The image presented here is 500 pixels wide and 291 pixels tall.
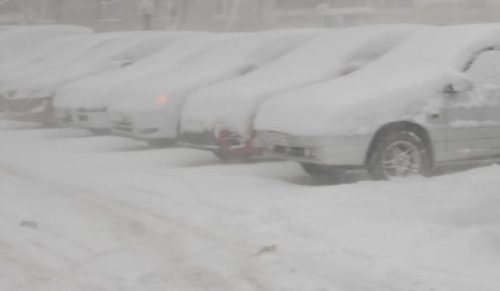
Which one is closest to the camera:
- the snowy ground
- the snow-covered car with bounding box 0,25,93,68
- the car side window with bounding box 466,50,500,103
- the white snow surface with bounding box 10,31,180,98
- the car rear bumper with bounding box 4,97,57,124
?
the snowy ground

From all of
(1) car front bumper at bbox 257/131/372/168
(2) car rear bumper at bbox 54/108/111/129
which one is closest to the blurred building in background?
(2) car rear bumper at bbox 54/108/111/129

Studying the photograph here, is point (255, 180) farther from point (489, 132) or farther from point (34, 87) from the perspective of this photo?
point (34, 87)

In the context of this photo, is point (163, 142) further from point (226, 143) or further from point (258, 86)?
point (258, 86)

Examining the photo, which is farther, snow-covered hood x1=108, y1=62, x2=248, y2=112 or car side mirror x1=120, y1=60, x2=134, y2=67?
car side mirror x1=120, y1=60, x2=134, y2=67

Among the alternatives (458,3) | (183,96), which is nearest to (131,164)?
(183,96)

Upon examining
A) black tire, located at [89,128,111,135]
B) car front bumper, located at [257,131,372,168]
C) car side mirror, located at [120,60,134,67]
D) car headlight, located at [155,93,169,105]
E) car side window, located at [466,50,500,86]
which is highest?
car side window, located at [466,50,500,86]

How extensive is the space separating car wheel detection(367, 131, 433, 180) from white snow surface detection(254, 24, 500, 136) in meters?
0.23

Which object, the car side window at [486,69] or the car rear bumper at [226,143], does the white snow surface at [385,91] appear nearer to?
the car side window at [486,69]

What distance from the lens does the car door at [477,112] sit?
357 inches

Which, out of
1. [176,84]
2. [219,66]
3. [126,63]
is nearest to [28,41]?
[126,63]

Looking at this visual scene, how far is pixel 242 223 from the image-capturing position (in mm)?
7238

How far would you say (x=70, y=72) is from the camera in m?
15.1

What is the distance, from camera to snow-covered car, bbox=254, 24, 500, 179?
8.55 meters

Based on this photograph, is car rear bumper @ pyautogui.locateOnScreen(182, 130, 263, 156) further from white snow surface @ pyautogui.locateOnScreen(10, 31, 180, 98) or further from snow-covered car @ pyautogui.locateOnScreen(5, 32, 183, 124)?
white snow surface @ pyautogui.locateOnScreen(10, 31, 180, 98)
